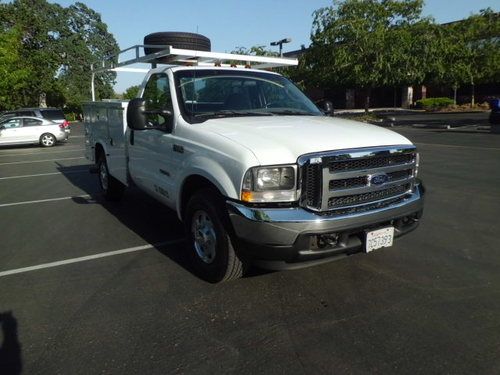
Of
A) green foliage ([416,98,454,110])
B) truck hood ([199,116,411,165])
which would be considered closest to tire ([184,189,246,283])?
truck hood ([199,116,411,165])

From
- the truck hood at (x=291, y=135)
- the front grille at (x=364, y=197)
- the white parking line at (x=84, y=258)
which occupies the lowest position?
the white parking line at (x=84, y=258)

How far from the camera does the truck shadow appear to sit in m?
5.07

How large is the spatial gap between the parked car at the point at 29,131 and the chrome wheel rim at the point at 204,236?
18258 mm

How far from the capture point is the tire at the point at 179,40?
295 inches

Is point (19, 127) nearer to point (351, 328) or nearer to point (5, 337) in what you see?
point (5, 337)

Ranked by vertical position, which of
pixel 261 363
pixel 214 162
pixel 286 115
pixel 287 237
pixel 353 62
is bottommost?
pixel 261 363

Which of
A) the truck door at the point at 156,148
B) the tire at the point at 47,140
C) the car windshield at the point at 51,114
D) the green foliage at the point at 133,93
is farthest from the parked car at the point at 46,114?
the truck door at the point at 156,148

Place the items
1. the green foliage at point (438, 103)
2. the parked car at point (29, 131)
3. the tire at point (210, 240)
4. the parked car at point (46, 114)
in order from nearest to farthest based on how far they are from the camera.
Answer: the tire at point (210, 240) < the parked car at point (29, 131) < the parked car at point (46, 114) < the green foliage at point (438, 103)

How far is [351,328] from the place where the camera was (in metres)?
3.30

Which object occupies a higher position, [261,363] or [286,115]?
[286,115]

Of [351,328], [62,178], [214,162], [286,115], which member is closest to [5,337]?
[214,162]

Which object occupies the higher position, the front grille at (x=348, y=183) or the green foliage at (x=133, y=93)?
the green foliage at (x=133, y=93)

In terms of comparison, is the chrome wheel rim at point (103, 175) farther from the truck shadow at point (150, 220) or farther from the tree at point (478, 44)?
the tree at point (478, 44)

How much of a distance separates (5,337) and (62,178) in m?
8.00
